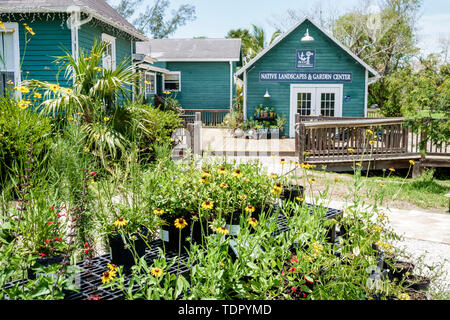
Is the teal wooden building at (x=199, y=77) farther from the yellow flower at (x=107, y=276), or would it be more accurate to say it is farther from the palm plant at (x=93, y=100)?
the yellow flower at (x=107, y=276)

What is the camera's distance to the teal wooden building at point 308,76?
16062 mm

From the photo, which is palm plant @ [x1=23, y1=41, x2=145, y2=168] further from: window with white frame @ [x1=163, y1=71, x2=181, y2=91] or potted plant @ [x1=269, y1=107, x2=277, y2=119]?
window with white frame @ [x1=163, y1=71, x2=181, y2=91]

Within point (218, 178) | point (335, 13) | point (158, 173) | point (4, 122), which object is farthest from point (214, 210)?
point (335, 13)

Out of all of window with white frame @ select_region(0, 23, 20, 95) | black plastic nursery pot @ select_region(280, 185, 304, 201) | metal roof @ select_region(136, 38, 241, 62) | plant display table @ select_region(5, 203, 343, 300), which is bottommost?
plant display table @ select_region(5, 203, 343, 300)

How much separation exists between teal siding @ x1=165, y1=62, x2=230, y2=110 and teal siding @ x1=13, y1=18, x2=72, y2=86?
42.0 feet

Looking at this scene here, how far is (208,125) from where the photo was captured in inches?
845

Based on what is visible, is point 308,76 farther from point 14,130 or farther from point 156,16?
point 14,130

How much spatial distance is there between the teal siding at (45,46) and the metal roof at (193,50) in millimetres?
11291

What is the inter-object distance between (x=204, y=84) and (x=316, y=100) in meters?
7.75

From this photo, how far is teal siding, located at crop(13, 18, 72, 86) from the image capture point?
950 centimetres

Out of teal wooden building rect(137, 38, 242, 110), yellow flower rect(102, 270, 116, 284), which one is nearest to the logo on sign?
teal wooden building rect(137, 38, 242, 110)

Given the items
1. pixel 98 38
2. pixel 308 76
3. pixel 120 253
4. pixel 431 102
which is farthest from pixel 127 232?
pixel 308 76

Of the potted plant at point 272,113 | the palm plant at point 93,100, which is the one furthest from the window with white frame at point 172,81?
the palm plant at point 93,100
